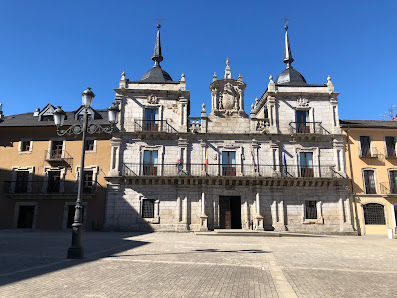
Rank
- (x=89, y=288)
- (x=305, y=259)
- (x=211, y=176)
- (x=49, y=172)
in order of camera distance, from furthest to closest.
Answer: (x=49, y=172) < (x=211, y=176) < (x=305, y=259) < (x=89, y=288)

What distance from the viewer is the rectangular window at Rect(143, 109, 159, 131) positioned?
2656cm

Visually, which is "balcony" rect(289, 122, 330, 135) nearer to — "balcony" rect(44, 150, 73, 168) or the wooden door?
the wooden door

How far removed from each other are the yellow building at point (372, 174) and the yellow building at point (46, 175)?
72.3 ft

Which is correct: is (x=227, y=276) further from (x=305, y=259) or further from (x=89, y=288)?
(x=305, y=259)

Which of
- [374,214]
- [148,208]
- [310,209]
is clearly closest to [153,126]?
[148,208]

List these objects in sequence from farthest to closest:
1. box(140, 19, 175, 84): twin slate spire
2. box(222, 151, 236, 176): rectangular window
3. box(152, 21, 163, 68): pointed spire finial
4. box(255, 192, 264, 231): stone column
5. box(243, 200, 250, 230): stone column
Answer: box(152, 21, 163, 68): pointed spire finial → box(140, 19, 175, 84): twin slate spire → box(222, 151, 236, 176): rectangular window → box(243, 200, 250, 230): stone column → box(255, 192, 264, 231): stone column

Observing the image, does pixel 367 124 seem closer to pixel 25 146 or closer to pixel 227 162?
pixel 227 162

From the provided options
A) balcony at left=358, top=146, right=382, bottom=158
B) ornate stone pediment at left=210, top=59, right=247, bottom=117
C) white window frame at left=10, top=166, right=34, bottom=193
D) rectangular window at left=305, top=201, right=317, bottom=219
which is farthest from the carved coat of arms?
white window frame at left=10, top=166, right=34, bottom=193

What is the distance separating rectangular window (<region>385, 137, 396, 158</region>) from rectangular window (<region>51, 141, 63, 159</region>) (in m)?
29.8

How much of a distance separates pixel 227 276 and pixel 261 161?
19349 millimetres

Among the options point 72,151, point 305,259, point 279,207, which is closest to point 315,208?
point 279,207

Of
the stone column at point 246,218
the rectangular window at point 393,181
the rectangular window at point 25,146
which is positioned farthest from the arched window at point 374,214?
the rectangular window at point 25,146

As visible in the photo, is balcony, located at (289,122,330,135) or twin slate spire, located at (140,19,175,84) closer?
balcony, located at (289,122,330,135)

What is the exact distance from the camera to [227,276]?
7.42m
